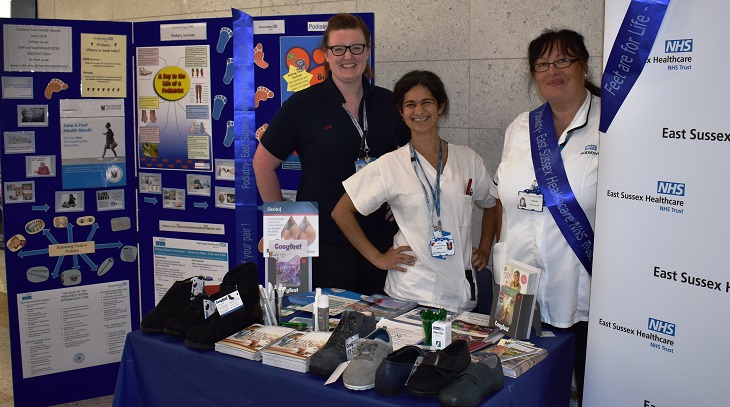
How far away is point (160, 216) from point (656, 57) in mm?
2843

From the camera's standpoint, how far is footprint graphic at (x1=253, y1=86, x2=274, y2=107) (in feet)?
12.4

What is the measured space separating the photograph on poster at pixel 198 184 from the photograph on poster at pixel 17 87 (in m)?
0.89

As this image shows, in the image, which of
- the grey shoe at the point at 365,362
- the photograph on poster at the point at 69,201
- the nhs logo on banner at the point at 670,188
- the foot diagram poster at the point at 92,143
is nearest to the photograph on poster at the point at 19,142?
the foot diagram poster at the point at 92,143

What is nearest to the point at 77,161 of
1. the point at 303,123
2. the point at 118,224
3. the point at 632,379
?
the point at 118,224

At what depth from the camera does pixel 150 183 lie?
13.2 ft

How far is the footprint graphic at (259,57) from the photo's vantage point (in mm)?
3764

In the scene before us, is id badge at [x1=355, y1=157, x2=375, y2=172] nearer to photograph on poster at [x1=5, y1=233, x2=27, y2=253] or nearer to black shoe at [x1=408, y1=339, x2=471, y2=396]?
black shoe at [x1=408, y1=339, x2=471, y2=396]

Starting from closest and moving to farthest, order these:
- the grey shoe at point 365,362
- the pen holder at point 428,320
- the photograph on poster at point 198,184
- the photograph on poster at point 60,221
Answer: the grey shoe at point 365,362 → the pen holder at point 428,320 → the photograph on poster at point 60,221 → the photograph on poster at point 198,184

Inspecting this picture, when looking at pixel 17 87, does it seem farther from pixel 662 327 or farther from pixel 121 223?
pixel 662 327

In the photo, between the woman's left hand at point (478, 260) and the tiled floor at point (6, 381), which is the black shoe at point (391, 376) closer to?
the woman's left hand at point (478, 260)

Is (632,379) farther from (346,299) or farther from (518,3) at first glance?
(518,3)

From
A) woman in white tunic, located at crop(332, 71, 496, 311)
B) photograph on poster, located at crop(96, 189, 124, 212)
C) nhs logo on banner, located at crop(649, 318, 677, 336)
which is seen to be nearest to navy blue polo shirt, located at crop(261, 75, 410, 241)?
woman in white tunic, located at crop(332, 71, 496, 311)

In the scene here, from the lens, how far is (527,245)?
8.41 feet

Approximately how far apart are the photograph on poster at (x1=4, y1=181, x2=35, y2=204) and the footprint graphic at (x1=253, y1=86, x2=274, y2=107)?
1177mm
